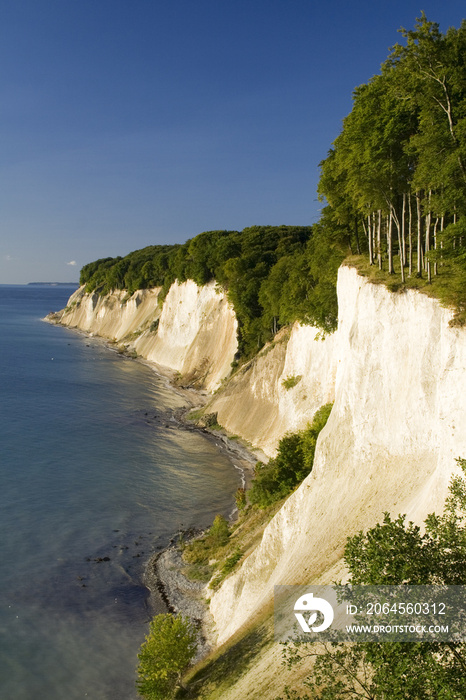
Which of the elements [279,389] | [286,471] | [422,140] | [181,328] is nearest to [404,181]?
[422,140]

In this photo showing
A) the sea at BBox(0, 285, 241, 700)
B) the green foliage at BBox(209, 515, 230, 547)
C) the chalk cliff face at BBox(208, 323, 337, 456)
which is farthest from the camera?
the chalk cliff face at BBox(208, 323, 337, 456)

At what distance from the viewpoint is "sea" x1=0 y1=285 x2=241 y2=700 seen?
1919 cm

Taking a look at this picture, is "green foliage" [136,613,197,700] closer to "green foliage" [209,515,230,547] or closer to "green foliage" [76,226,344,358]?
"green foliage" [209,515,230,547]

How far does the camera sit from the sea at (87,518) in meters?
19.2

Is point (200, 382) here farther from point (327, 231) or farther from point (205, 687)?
point (205, 687)

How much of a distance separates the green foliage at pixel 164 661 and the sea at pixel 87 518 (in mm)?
2090

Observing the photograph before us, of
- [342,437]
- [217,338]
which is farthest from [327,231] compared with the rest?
[217,338]

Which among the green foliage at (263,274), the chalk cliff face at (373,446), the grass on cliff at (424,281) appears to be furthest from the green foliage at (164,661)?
the green foliage at (263,274)

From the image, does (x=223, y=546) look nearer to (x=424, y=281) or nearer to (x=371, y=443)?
(x=371, y=443)

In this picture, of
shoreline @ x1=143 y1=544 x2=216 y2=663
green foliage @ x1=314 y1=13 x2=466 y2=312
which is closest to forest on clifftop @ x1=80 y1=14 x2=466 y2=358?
green foliage @ x1=314 y1=13 x2=466 y2=312

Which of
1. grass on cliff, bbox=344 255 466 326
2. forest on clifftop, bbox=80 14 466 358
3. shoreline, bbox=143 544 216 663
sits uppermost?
forest on clifftop, bbox=80 14 466 358

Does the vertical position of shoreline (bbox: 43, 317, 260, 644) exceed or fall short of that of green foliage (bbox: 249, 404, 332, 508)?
it falls short

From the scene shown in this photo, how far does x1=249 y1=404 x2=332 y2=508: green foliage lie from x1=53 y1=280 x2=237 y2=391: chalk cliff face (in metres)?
27.9

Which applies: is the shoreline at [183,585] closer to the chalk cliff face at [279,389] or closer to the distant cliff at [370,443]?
the distant cliff at [370,443]
